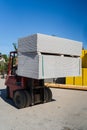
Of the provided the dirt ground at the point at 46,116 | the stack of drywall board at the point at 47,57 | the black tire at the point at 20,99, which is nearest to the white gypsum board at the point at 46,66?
the stack of drywall board at the point at 47,57

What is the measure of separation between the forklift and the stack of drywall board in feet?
2.60

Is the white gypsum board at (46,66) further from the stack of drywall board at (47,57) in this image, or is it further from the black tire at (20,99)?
the black tire at (20,99)

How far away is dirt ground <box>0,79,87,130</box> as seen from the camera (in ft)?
16.0

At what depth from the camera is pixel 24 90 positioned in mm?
6922

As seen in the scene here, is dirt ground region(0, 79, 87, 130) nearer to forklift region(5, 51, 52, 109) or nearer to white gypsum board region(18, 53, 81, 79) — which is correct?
forklift region(5, 51, 52, 109)

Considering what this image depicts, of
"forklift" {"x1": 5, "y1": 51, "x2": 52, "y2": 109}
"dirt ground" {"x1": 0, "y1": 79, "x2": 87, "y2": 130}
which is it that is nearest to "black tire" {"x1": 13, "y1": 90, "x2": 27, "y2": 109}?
"forklift" {"x1": 5, "y1": 51, "x2": 52, "y2": 109}

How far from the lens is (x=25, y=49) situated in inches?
241

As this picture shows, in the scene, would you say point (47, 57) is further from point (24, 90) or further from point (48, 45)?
point (24, 90)

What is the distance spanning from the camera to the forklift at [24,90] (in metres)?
6.81

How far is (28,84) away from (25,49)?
171 centimetres

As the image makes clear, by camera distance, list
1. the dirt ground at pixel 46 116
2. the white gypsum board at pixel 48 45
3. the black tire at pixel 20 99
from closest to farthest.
Answer: the dirt ground at pixel 46 116 < the white gypsum board at pixel 48 45 < the black tire at pixel 20 99

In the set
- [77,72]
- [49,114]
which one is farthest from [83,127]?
[77,72]

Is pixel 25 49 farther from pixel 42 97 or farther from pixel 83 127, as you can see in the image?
pixel 83 127

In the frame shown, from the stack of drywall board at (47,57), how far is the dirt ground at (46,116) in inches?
55.1
